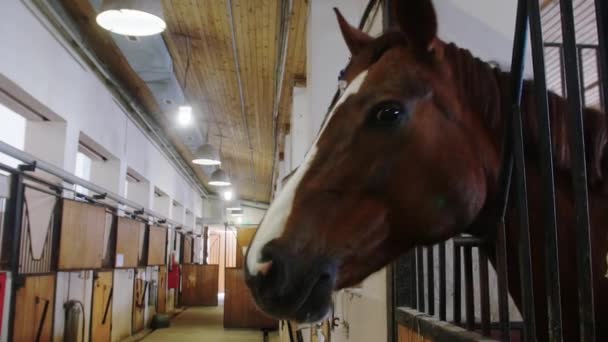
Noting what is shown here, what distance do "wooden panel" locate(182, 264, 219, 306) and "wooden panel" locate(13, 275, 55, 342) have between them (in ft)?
29.5

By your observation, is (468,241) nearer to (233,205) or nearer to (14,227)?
(14,227)

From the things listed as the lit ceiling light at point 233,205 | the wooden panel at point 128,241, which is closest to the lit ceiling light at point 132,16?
the wooden panel at point 128,241

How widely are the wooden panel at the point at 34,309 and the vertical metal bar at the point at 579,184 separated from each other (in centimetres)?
421

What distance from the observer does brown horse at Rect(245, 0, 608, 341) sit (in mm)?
856

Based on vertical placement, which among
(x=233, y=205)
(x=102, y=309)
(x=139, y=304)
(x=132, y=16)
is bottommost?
(x=139, y=304)

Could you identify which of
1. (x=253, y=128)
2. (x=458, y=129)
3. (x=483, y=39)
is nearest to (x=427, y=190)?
(x=458, y=129)

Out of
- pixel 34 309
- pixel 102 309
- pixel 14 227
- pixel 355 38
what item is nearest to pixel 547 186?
pixel 355 38

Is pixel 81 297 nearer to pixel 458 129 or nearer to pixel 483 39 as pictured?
pixel 483 39

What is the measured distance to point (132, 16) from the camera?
3.52 meters

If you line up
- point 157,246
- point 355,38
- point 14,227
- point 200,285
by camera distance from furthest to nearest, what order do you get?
point 200,285, point 157,246, point 14,227, point 355,38

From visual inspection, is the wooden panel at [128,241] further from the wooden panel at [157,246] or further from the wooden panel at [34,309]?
the wooden panel at [34,309]

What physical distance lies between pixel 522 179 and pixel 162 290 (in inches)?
421

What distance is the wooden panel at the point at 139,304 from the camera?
823cm

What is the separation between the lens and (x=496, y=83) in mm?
1005
